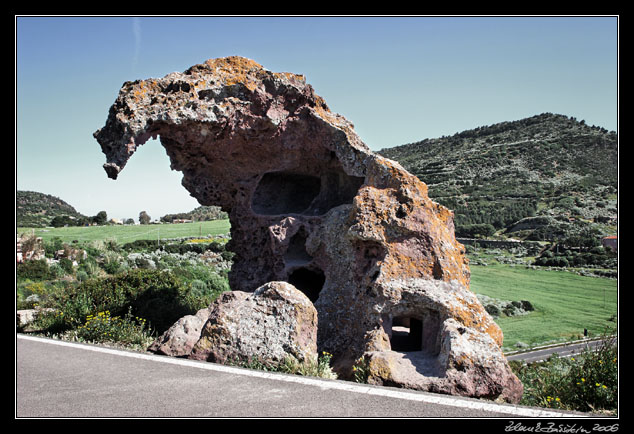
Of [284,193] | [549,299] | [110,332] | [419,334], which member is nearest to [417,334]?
[419,334]

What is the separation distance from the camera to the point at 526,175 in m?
55.8

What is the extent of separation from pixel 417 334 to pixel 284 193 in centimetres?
425

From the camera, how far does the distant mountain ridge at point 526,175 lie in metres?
45.2

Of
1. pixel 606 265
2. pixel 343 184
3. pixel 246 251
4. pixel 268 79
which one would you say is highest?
pixel 268 79

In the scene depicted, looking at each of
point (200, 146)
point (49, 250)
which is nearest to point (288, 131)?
point (200, 146)

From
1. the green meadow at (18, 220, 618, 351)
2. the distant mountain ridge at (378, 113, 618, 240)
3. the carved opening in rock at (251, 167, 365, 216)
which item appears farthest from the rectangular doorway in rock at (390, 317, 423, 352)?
the distant mountain ridge at (378, 113, 618, 240)

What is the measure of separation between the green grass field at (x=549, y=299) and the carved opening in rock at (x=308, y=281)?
547 inches

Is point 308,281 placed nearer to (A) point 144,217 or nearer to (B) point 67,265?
(B) point 67,265

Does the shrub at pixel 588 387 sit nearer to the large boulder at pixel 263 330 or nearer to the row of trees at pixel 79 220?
the large boulder at pixel 263 330

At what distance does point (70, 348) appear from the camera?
8.05m

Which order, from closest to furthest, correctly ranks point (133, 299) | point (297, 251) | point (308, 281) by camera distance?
point (297, 251), point (308, 281), point (133, 299)

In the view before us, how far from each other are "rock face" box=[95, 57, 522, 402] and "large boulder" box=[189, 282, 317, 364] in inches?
32.3

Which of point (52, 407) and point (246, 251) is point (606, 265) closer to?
point (246, 251)

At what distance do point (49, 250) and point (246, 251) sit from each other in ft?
69.7
